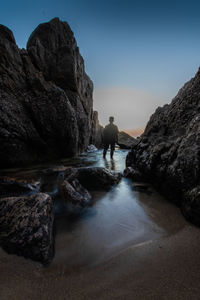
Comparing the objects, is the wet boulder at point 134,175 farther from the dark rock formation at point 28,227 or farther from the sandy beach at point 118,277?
the dark rock formation at point 28,227

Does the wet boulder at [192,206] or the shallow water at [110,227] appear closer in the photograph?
the shallow water at [110,227]

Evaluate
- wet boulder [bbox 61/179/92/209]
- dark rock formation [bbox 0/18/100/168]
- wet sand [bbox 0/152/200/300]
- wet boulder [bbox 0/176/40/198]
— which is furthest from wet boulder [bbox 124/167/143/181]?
dark rock formation [bbox 0/18/100/168]

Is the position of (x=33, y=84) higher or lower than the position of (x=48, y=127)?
higher

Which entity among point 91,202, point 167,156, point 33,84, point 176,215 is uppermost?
point 33,84

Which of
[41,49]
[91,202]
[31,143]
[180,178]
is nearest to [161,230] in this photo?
[180,178]

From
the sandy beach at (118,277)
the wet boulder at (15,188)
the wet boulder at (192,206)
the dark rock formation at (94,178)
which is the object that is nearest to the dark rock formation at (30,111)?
the wet boulder at (15,188)

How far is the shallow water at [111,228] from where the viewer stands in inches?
59.0

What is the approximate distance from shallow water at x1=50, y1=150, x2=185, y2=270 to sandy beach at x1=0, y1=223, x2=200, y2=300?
123mm

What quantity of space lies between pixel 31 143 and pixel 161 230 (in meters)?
7.38

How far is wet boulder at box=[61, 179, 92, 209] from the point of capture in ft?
8.81

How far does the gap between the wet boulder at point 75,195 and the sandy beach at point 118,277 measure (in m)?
1.33

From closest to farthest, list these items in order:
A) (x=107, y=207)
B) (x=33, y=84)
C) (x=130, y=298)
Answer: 1. (x=130, y=298)
2. (x=107, y=207)
3. (x=33, y=84)

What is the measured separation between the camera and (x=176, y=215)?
2.17 metres

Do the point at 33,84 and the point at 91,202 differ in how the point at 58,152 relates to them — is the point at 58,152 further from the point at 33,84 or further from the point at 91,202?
the point at 91,202
